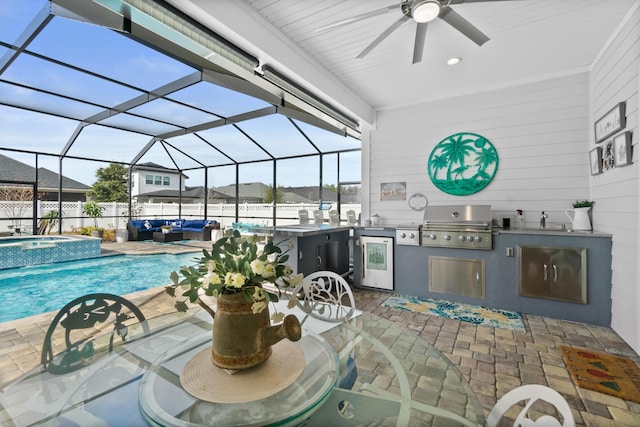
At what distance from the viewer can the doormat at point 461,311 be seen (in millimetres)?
3193

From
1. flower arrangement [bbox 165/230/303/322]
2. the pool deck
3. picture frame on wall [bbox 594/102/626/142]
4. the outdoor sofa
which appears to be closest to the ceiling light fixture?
picture frame on wall [bbox 594/102/626/142]

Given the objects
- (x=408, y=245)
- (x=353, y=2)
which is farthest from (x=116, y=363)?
(x=408, y=245)

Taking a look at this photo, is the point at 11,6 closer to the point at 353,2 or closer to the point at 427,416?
the point at 353,2

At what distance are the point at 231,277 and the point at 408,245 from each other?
11.9 ft

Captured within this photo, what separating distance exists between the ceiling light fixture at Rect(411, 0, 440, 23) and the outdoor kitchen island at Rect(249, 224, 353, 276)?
8.26 feet

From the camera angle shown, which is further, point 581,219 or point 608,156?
point 581,219

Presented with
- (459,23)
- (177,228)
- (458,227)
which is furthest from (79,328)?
(177,228)

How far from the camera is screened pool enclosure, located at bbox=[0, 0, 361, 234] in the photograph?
2879 mm

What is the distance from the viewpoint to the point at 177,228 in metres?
10.7

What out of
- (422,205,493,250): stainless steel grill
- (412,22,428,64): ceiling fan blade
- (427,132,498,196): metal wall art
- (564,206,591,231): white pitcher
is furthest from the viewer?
(427,132,498,196): metal wall art

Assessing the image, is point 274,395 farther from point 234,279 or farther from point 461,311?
point 461,311

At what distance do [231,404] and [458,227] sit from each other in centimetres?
365

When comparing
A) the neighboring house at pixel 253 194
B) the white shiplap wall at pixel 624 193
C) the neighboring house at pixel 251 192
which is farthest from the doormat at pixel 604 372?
the neighboring house at pixel 251 192

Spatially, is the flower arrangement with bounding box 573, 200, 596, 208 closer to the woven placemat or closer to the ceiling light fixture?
the ceiling light fixture
